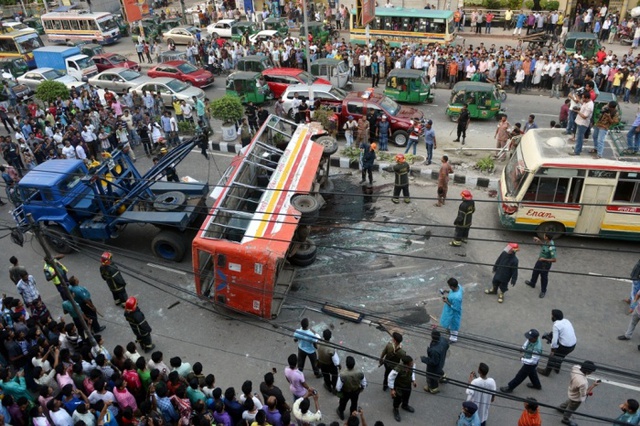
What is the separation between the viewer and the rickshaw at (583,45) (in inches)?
958

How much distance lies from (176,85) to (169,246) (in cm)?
1193

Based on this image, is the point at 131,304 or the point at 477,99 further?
the point at 477,99

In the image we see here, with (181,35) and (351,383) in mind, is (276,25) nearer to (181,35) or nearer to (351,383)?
(181,35)

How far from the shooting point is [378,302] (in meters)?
11.3

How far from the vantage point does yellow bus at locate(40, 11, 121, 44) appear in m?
34.9

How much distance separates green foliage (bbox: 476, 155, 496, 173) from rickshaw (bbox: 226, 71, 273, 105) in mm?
10299

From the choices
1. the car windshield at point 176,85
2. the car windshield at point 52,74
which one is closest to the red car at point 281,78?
the car windshield at point 176,85

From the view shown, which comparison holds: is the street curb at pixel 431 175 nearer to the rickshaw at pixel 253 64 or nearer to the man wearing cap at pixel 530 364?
the man wearing cap at pixel 530 364

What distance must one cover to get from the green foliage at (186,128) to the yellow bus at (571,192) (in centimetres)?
1208

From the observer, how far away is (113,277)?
429 inches

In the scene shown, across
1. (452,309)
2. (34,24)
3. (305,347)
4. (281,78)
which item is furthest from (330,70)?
(34,24)

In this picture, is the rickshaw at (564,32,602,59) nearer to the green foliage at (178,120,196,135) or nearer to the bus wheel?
the bus wheel

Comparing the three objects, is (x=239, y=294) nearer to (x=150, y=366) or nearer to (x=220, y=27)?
(x=150, y=366)

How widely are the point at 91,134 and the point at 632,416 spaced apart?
1713 centimetres
